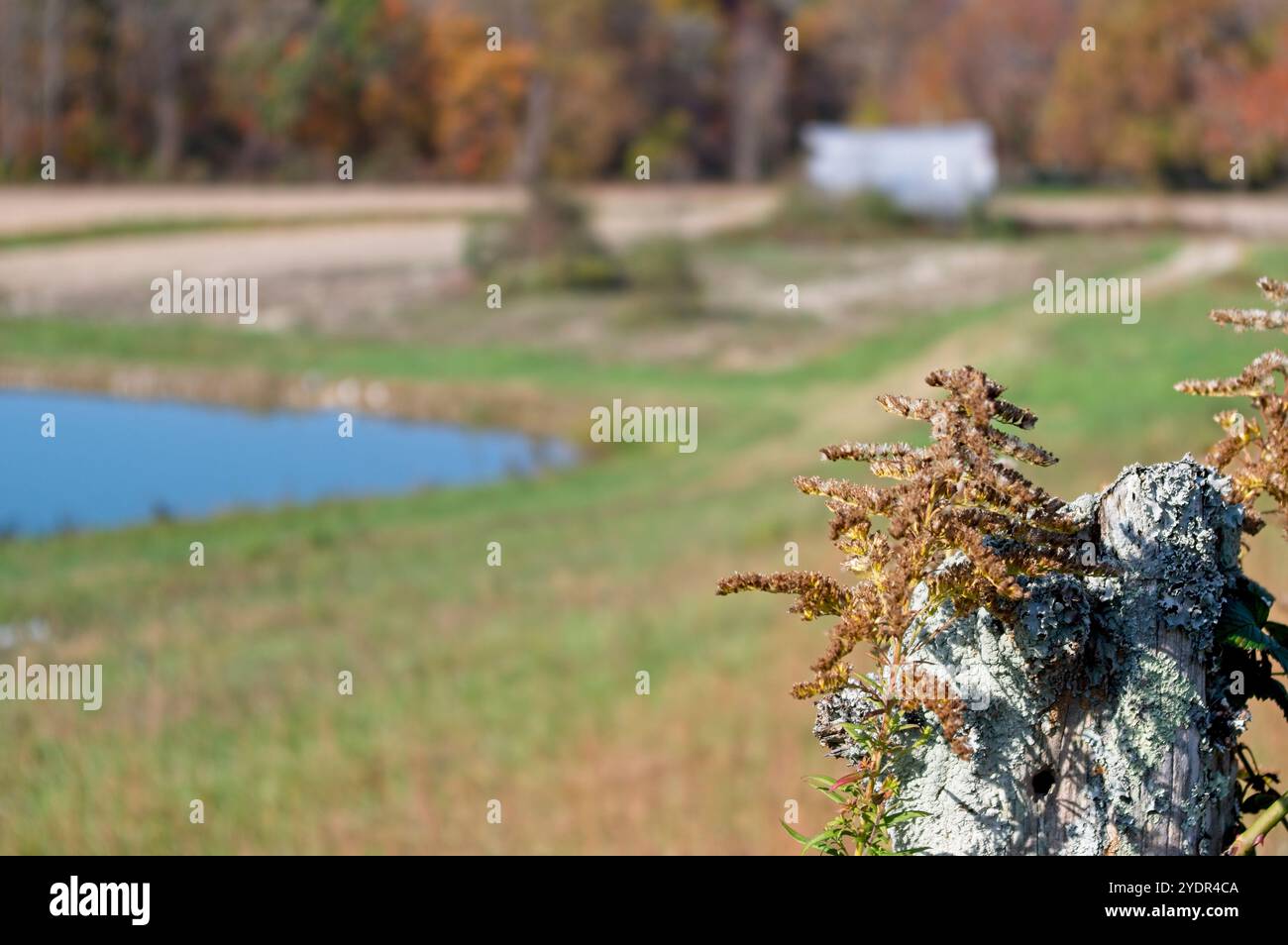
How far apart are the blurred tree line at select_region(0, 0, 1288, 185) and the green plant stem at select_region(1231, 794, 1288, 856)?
54726 millimetres

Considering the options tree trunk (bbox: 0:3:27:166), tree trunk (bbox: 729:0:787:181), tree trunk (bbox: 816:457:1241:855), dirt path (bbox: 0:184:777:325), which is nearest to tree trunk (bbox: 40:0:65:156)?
tree trunk (bbox: 0:3:27:166)

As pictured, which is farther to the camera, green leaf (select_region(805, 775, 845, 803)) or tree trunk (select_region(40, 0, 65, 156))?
tree trunk (select_region(40, 0, 65, 156))

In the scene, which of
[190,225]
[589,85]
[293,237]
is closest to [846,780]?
[293,237]

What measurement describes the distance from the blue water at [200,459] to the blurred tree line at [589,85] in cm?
2669

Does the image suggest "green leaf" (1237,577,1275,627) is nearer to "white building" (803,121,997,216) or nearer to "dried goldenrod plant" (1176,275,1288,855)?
"dried goldenrod plant" (1176,275,1288,855)

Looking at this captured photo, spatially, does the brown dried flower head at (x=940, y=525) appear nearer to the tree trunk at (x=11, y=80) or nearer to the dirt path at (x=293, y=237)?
the dirt path at (x=293, y=237)

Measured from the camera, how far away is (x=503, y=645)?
13391 mm

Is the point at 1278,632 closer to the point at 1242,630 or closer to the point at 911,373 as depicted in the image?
the point at 1242,630

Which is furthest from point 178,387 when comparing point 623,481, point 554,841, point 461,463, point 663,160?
A: point 663,160

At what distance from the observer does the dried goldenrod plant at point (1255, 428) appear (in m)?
1.59

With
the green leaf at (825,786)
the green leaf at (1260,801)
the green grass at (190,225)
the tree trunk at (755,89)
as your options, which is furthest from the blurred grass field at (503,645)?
the tree trunk at (755,89)

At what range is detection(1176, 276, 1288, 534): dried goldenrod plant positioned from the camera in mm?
1594

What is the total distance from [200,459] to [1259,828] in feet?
84.9

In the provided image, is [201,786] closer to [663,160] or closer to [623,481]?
[623,481]
